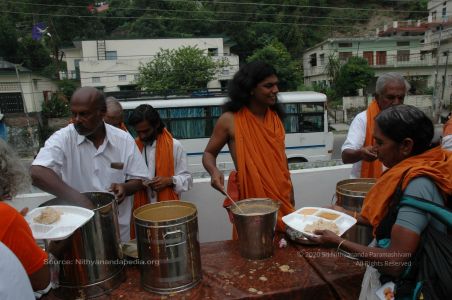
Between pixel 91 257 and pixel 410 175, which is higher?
pixel 410 175

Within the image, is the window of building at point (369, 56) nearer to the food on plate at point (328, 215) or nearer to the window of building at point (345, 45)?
the window of building at point (345, 45)

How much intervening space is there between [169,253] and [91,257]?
335mm

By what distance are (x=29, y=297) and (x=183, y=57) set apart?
23880 millimetres

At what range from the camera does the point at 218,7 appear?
157 ft

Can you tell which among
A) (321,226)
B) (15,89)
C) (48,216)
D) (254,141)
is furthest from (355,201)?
(15,89)

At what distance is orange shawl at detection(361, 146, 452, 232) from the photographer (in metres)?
1.28

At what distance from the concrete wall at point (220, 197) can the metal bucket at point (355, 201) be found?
57.5 inches

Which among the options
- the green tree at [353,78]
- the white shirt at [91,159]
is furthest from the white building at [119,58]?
the white shirt at [91,159]

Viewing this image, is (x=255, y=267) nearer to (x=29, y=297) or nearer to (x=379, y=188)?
(x=379, y=188)

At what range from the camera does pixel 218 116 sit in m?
11.1

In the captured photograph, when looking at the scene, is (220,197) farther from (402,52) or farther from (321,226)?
(402,52)

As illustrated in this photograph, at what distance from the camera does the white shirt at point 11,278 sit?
1.04 m

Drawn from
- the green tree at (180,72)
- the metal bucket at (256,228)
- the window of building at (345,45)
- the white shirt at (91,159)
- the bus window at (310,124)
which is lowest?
the bus window at (310,124)

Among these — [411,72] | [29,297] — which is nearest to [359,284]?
[29,297]
